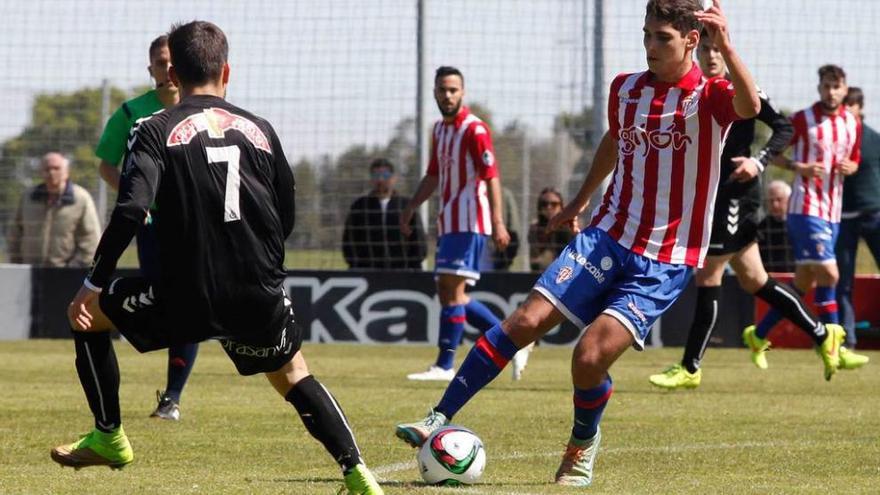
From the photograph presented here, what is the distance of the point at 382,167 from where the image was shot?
16.1 metres

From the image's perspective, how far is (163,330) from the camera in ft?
17.9

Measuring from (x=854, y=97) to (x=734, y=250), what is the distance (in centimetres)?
488

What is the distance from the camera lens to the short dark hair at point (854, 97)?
14.5 m

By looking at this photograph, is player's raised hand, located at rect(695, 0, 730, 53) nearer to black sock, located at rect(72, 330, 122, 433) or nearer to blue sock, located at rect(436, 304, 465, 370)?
black sock, located at rect(72, 330, 122, 433)

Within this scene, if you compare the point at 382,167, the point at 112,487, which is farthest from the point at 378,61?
the point at 112,487

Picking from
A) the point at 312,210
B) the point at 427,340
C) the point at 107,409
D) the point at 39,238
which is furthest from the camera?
the point at 312,210

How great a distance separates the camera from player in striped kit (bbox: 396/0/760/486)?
614 cm

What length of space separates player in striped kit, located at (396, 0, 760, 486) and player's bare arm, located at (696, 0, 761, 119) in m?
0.05

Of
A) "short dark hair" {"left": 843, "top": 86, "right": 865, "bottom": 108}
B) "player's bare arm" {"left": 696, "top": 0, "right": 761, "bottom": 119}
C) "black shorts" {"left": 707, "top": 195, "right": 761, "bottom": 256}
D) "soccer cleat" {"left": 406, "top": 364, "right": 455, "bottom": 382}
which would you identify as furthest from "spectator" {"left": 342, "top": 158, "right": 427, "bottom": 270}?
"player's bare arm" {"left": 696, "top": 0, "right": 761, "bottom": 119}

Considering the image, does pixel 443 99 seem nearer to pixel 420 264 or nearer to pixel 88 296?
pixel 420 264

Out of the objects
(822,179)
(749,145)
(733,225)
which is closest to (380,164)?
(822,179)

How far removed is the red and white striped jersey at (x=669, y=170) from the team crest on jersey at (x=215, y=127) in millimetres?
1606

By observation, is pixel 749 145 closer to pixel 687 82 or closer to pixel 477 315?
pixel 477 315

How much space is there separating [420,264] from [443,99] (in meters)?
4.55
